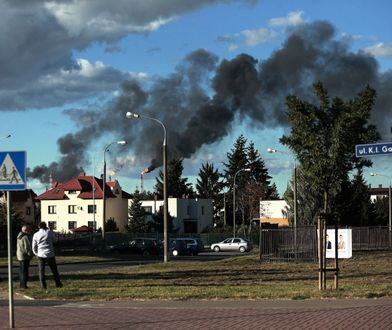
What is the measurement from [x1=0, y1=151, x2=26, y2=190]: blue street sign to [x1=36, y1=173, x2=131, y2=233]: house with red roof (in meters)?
83.4

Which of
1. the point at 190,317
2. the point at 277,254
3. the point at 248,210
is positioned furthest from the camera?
the point at 248,210

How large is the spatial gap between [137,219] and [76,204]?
1325 cm

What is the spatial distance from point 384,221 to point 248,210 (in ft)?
106

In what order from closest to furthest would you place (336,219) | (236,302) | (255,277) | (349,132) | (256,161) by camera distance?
(236,302)
(336,219)
(255,277)
(349,132)
(256,161)

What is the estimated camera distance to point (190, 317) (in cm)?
1116

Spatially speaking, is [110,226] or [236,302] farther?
[110,226]

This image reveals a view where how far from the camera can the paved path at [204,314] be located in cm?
1022

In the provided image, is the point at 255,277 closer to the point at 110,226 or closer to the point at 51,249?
the point at 51,249

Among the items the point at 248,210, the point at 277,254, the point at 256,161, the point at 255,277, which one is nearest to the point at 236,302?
the point at 255,277

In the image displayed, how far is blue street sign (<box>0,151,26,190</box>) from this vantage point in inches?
393

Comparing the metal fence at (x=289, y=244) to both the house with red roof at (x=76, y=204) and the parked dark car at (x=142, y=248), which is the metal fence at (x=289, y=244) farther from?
the house with red roof at (x=76, y=204)

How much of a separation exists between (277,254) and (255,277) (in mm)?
12852

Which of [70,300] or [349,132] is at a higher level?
[349,132]

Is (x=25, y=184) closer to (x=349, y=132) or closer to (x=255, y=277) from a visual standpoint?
(x=255, y=277)
